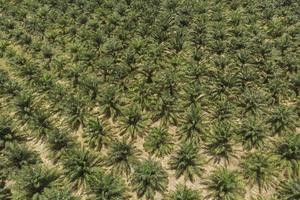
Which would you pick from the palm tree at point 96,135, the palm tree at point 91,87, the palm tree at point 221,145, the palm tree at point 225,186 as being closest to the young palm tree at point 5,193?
the palm tree at point 96,135

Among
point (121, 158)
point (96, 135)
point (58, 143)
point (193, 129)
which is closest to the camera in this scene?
point (121, 158)

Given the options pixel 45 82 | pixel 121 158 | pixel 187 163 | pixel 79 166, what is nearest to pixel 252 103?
pixel 187 163

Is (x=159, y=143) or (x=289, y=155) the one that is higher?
(x=159, y=143)

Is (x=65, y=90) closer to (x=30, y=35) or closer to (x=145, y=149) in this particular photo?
(x=145, y=149)

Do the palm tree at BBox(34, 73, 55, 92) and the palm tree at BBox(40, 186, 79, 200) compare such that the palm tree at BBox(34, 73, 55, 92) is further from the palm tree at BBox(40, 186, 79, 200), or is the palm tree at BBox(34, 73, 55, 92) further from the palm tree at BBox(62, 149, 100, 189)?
the palm tree at BBox(40, 186, 79, 200)

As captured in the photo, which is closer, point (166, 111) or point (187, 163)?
point (187, 163)

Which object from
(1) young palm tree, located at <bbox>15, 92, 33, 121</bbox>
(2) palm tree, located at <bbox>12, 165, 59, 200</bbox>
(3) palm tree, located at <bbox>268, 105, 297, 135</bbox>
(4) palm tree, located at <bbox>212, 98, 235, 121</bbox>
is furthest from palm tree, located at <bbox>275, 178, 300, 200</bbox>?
(1) young palm tree, located at <bbox>15, 92, 33, 121</bbox>

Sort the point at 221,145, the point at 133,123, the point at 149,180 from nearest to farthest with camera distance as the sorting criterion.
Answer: the point at 149,180
the point at 221,145
the point at 133,123

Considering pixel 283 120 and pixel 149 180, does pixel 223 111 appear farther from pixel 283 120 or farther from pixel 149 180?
pixel 149 180
